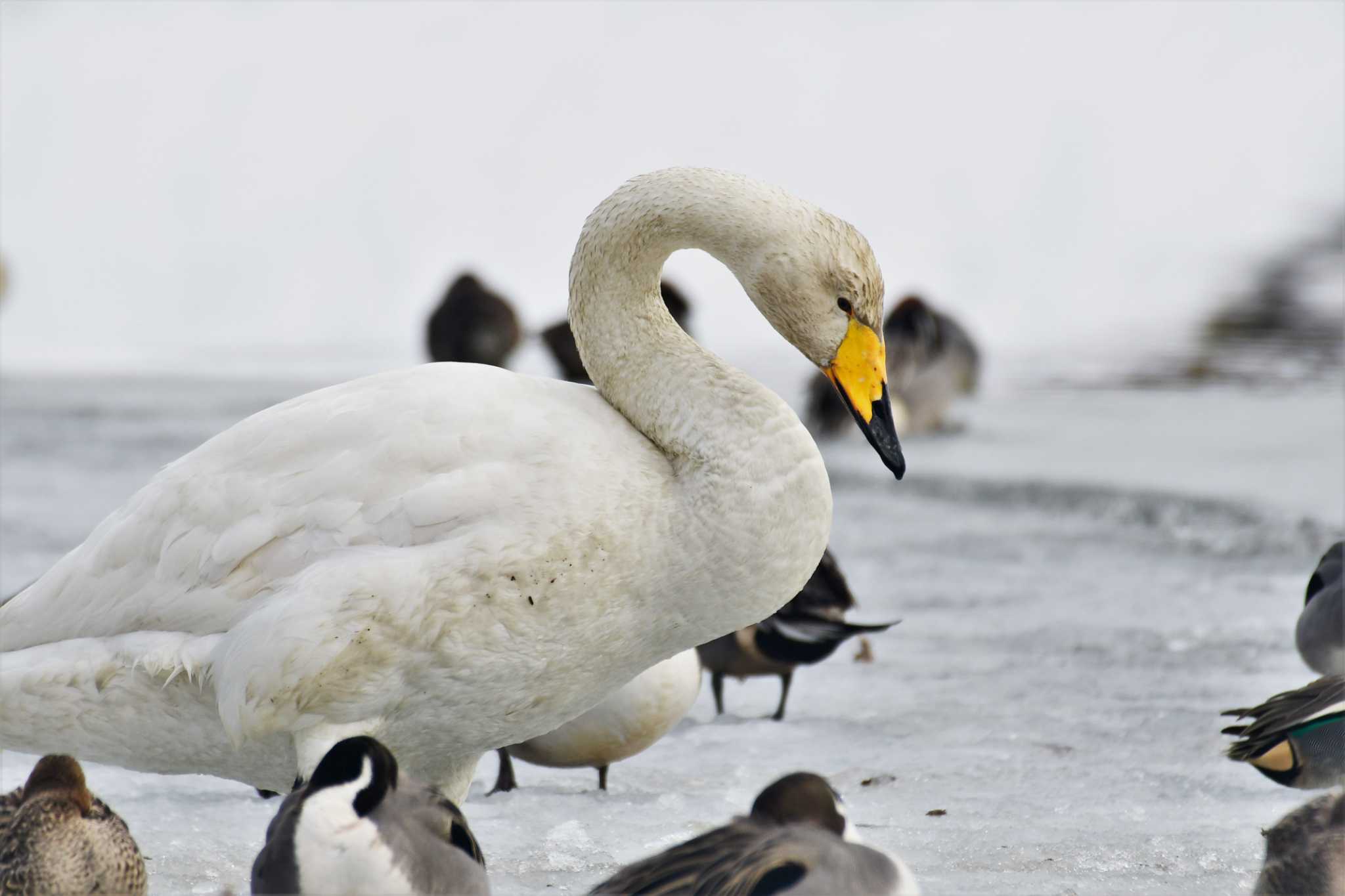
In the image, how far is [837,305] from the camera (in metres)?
3.29

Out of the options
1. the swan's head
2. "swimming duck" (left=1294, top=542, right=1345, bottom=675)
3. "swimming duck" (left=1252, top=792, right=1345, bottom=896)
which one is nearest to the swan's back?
the swan's head

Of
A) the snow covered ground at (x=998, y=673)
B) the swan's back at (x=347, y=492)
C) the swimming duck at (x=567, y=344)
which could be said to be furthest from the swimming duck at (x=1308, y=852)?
the swimming duck at (x=567, y=344)

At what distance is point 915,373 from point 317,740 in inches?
291

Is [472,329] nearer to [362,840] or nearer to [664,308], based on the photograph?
[664,308]

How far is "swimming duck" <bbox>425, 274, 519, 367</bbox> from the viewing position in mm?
10586

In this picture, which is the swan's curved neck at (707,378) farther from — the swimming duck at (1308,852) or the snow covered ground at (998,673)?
the swimming duck at (1308,852)

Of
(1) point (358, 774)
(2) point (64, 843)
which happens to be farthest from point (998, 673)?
(2) point (64, 843)

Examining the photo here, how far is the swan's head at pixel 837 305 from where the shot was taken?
10.7ft

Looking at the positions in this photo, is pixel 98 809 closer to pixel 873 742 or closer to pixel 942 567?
pixel 873 742

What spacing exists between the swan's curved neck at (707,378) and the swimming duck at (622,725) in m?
0.87

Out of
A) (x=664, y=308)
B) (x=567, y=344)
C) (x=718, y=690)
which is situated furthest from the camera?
(x=567, y=344)

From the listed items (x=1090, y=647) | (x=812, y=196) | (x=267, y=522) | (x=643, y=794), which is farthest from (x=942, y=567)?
(x=812, y=196)

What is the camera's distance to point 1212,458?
8.99 meters

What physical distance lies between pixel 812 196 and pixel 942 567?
931cm
